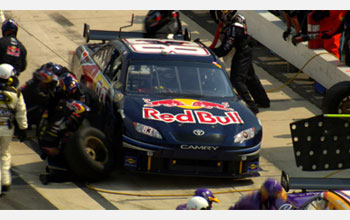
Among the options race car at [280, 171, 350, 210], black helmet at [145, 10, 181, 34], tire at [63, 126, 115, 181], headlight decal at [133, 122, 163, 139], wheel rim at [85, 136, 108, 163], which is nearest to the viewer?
race car at [280, 171, 350, 210]

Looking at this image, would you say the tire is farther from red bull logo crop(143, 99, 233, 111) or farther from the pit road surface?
red bull logo crop(143, 99, 233, 111)

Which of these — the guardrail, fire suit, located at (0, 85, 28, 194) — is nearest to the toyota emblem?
fire suit, located at (0, 85, 28, 194)

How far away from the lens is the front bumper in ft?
41.8

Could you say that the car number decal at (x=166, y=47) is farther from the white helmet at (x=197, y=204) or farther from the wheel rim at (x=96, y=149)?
the white helmet at (x=197, y=204)

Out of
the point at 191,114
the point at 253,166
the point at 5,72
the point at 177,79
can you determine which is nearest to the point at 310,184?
the point at 253,166

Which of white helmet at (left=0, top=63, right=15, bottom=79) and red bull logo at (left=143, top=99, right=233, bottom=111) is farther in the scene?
red bull logo at (left=143, top=99, right=233, bottom=111)

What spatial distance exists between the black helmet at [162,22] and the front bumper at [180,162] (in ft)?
16.4

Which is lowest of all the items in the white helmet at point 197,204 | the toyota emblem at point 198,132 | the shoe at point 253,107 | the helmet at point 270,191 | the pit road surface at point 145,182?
the pit road surface at point 145,182

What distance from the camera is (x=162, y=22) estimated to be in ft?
58.1

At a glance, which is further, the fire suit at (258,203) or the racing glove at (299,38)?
the racing glove at (299,38)

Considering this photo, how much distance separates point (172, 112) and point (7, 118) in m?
2.34

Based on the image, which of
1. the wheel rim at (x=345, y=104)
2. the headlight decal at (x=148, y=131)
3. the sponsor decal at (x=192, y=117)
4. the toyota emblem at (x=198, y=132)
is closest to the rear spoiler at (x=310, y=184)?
the toyota emblem at (x=198, y=132)

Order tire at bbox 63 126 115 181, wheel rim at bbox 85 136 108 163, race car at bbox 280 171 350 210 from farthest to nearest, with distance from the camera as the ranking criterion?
1. wheel rim at bbox 85 136 108 163
2. tire at bbox 63 126 115 181
3. race car at bbox 280 171 350 210

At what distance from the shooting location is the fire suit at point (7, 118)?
1230cm
